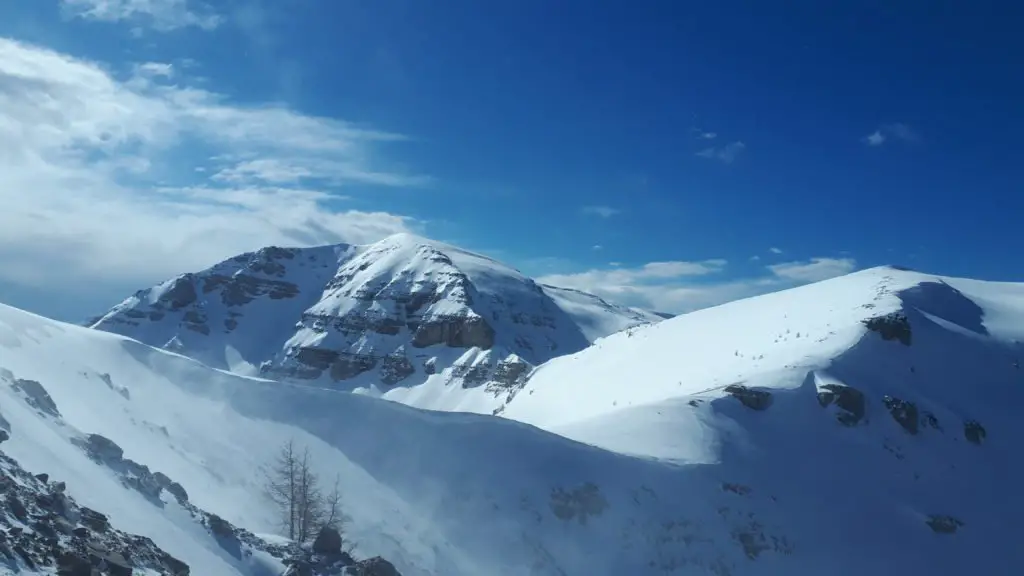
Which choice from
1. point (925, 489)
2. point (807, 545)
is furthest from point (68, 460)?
point (925, 489)

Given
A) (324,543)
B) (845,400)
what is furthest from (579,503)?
(845,400)

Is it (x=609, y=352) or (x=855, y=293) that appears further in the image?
(x=609, y=352)

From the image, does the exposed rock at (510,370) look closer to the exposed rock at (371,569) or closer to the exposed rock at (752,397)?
the exposed rock at (752,397)

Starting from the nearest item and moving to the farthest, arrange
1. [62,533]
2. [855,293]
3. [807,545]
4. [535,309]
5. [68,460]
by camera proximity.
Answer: [62,533]
[68,460]
[807,545]
[855,293]
[535,309]

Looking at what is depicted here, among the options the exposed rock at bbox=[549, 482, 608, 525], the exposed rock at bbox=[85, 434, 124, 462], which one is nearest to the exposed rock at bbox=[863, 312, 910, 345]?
the exposed rock at bbox=[549, 482, 608, 525]

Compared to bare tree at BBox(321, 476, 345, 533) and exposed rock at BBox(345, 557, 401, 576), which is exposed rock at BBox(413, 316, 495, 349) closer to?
bare tree at BBox(321, 476, 345, 533)

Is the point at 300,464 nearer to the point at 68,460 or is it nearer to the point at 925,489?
the point at 68,460

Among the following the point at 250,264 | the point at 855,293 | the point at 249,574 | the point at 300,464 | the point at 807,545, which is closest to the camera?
the point at 249,574
